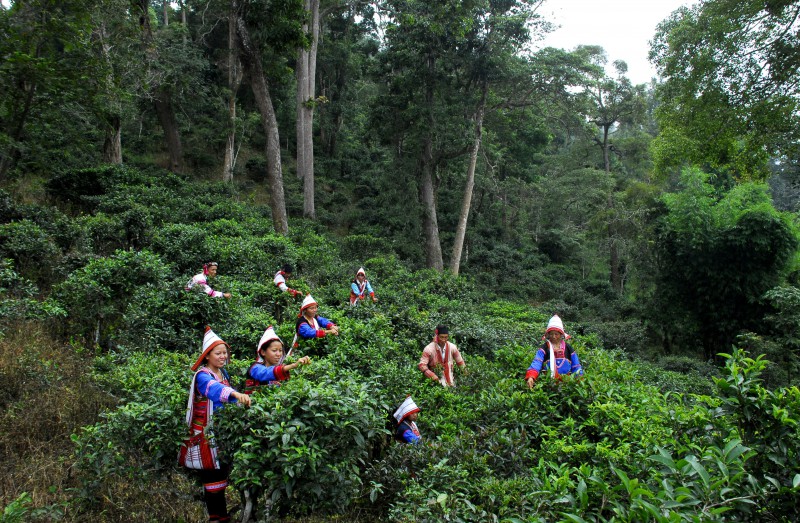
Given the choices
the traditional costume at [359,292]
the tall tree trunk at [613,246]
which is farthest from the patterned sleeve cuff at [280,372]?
the tall tree trunk at [613,246]

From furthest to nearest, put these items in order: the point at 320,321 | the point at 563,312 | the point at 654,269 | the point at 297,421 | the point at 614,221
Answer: the point at 614,221
the point at 563,312
the point at 654,269
the point at 320,321
the point at 297,421

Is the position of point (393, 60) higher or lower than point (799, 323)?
higher

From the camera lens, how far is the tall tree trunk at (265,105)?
557 inches

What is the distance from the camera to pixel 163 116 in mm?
19141

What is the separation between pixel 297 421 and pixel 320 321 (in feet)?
9.08

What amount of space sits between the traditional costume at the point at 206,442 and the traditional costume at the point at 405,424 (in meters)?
1.59

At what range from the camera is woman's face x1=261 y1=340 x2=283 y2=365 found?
166 inches

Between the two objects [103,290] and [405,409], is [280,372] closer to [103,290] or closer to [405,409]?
[405,409]

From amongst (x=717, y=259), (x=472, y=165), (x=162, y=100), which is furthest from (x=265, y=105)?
(x=717, y=259)

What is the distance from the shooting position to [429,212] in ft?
68.4

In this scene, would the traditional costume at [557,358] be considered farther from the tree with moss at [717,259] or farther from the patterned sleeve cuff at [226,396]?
the tree with moss at [717,259]

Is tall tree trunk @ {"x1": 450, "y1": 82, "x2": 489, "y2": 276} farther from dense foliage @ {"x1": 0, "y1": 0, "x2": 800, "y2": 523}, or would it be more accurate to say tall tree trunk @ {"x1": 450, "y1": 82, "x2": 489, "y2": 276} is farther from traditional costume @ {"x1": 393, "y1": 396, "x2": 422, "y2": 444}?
traditional costume @ {"x1": 393, "y1": 396, "x2": 422, "y2": 444}

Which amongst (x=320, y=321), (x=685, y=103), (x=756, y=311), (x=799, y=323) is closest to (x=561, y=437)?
(x=320, y=321)

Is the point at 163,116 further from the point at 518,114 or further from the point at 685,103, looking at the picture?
the point at 685,103
